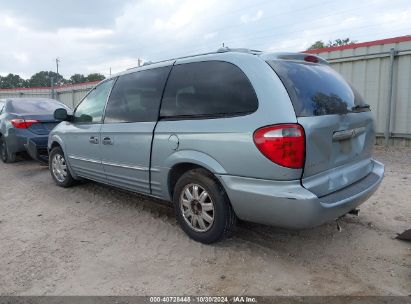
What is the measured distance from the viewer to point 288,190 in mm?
2859

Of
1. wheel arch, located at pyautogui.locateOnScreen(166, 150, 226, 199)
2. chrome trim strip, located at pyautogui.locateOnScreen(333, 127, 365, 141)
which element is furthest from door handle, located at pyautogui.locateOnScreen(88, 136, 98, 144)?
chrome trim strip, located at pyautogui.locateOnScreen(333, 127, 365, 141)

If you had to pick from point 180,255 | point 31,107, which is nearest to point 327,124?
point 180,255

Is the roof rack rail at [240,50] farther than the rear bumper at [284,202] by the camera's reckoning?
Yes

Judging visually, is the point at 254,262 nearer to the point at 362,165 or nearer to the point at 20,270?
the point at 362,165

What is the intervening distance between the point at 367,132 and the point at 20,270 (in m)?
3.46

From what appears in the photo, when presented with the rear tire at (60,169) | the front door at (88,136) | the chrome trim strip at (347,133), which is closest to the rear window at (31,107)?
the rear tire at (60,169)

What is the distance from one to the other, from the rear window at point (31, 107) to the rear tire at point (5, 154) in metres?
0.76

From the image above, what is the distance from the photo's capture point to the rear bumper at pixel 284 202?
2828 millimetres

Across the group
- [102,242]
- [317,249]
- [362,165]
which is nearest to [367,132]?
[362,165]

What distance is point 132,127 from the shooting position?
163 inches

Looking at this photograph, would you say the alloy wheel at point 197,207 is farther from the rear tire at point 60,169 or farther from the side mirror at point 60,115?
the rear tire at point 60,169

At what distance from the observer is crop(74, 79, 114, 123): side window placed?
4.81 metres

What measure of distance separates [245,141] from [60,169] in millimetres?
3942

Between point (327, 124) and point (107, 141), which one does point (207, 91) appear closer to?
point (327, 124)
